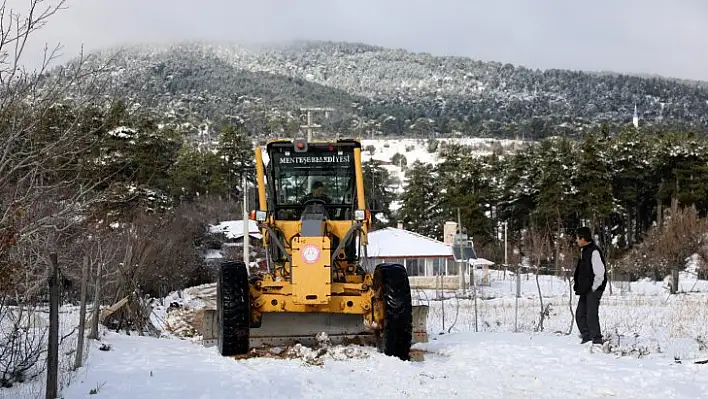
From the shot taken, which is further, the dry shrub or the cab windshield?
the dry shrub

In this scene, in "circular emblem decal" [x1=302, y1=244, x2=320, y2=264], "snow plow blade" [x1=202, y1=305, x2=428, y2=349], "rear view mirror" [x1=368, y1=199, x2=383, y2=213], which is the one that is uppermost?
"rear view mirror" [x1=368, y1=199, x2=383, y2=213]

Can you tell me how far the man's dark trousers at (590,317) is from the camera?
11.8 meters

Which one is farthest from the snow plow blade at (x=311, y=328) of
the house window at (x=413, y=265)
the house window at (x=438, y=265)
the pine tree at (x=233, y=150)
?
the pine tree at (x=233, y=150)

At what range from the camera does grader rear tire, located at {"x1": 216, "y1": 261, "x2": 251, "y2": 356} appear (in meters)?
11.0

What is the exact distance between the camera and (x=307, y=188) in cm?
1269

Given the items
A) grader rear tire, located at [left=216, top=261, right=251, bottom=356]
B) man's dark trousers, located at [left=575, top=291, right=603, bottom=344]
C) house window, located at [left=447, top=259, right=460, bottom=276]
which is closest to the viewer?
grader rear tire, located at [left=216, top=261, right=251, bottom=356]

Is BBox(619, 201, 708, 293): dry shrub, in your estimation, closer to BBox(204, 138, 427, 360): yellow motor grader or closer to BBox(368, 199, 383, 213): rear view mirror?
BBox(368, 199, 383, 213): rear view mirror

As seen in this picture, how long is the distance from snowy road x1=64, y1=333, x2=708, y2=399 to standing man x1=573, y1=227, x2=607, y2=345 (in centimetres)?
46

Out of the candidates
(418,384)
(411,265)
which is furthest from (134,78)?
(411,265)

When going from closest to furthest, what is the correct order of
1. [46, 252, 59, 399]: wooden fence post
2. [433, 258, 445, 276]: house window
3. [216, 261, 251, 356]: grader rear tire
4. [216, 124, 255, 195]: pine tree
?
1. [46, 252, 59, 399]: wooden fence post
2. [216, 261, 251, 356]: grader rear tire
3. [433, 258, 445, 276]: house window
4. [216, 124, 255, 195]: pine tree

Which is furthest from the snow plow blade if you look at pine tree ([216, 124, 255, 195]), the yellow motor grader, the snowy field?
pine tree ([216, 124, 255, 195])

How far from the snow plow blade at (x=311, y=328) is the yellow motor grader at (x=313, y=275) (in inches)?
0.6

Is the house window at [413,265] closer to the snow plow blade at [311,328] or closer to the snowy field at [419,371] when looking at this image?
the snowy field at [419,371]

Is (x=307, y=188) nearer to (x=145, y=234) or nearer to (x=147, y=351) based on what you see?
(x=147, y=351)
